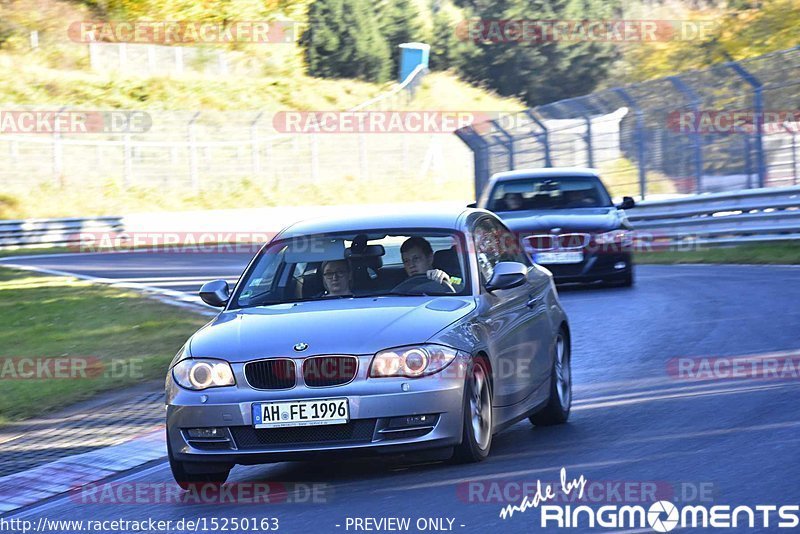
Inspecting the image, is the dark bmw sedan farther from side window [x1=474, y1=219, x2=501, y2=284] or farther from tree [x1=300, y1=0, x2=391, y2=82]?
tree [x1=300, y1=0, x2=391, y2=82]

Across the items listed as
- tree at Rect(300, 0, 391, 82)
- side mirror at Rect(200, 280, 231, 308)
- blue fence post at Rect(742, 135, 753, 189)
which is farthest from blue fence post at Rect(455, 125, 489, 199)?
tree at Rect(300, 0, 391, 82)

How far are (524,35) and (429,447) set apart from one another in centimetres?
6934

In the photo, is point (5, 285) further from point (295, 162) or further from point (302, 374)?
point (295, 162)

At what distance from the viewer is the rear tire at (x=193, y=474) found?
7.33 metres

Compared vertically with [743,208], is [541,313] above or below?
above

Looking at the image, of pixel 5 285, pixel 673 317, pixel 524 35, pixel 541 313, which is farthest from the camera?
pixel 524 35

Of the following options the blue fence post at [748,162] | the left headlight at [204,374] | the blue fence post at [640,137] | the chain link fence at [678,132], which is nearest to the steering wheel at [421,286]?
the left headlight at [204,374]

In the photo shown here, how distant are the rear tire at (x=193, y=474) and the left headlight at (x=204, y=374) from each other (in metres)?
0.36

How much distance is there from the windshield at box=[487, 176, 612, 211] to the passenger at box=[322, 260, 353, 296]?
412 inches

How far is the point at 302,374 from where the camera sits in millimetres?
7043

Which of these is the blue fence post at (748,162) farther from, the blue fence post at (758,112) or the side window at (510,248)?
the side window at (510,248)

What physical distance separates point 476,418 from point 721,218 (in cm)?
1816

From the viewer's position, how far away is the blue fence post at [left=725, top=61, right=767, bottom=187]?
2320 cm

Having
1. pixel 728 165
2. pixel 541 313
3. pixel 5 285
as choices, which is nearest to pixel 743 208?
pixel 728 165
